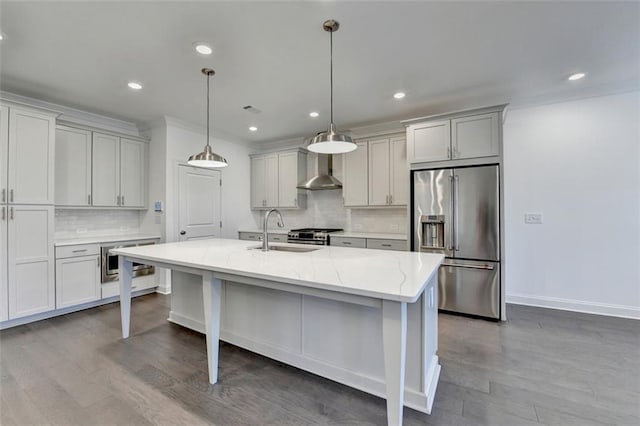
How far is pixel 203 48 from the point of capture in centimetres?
234

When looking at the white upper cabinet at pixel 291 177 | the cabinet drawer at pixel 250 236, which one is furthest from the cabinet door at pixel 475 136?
the cabinet drawer at pixel 250 236

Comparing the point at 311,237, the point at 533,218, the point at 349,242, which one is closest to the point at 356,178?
the point at 349,242

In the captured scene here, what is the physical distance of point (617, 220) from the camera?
3.15 meters

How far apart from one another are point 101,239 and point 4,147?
137cm

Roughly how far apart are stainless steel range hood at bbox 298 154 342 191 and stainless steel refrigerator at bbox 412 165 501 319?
1.47m

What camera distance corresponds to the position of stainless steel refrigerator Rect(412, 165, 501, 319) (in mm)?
3135

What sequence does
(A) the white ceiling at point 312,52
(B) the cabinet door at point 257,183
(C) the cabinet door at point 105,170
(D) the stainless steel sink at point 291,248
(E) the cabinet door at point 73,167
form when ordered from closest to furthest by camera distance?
(A) the white ceiling at point 312,52
(D) the stainless steel sink at point 291,248
(E) the cabinet door at point 73,167
(C) the cabinet door at point 105,170
(B) the cabinet door at point 257,183

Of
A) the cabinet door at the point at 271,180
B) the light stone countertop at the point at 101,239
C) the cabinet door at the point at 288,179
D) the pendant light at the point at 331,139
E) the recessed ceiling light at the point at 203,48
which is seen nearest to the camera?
the pendant light at the point at 331,139

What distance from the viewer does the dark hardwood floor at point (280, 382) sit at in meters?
1.67

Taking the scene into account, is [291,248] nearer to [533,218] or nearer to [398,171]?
[398,171]

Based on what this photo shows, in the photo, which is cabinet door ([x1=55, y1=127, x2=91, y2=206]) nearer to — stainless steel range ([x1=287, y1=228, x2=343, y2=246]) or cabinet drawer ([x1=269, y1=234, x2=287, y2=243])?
cabinet drawer ([x1=269, y1=234, x2=287, y2=243])

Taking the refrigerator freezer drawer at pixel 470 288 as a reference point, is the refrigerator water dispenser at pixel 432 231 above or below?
above

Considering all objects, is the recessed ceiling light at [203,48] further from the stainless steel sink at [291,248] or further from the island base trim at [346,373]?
the island base trim at [346,373]

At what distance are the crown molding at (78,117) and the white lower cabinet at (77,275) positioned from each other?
1.62 m
